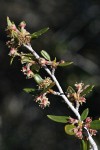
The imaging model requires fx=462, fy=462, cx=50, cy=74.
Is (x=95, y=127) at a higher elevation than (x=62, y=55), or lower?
lower

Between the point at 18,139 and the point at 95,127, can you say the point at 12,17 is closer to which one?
the point at 18,139

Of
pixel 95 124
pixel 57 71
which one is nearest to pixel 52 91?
pixel 95 124

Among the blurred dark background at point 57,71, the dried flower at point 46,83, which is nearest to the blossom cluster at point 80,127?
the dried flower at point 46,83

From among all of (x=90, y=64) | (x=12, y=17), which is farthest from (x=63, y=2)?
(x=90, y=64)

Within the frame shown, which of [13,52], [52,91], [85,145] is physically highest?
[13,52]

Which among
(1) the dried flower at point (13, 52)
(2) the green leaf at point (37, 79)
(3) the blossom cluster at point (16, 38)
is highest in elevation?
(3) the blossom cluster at point (16, 38)

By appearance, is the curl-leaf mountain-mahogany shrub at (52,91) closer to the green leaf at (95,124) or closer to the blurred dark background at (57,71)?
the green leaf at (95,124)

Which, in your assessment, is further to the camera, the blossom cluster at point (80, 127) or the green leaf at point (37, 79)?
the green leaf at point (37, 79)

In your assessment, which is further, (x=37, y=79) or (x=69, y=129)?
(x=37, y=79)

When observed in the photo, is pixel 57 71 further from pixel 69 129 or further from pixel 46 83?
pixel 69 129
